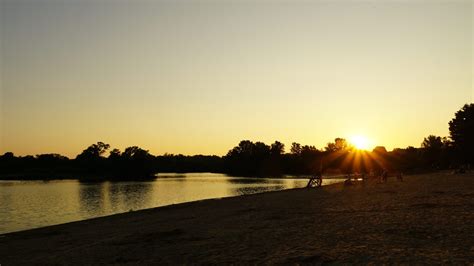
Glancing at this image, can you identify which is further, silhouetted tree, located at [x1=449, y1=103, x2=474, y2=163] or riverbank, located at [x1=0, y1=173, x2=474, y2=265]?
silhouetted tree, located at [x1=449, y1=103, x2=474, y2=163]

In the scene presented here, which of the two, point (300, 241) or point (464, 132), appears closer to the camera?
point (300, 241)

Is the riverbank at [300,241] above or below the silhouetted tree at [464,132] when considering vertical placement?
below

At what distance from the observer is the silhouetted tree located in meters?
106

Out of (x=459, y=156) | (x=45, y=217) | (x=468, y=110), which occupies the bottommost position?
(x=45, y=217)

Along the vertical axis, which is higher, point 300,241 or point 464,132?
point 464,132

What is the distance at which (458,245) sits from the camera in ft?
44.4

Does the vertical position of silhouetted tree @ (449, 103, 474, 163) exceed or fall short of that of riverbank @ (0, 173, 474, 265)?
it exceeds it

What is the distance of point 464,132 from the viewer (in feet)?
350

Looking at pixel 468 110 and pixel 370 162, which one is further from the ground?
pixel 468 110

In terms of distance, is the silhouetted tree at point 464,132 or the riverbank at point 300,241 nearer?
the riverbank at point 300,241

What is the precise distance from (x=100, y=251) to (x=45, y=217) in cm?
3436

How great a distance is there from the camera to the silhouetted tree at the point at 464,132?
105688mm

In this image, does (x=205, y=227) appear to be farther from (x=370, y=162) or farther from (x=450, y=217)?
(x=370, y=162)

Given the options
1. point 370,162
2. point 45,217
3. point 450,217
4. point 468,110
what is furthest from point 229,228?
point 370,162
